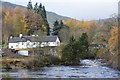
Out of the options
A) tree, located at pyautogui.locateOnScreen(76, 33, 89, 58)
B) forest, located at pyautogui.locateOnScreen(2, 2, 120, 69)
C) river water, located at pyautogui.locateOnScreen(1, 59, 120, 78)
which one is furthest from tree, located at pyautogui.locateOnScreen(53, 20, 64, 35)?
river water, located at pyautogui.locateOnScreen(1, 59, 120, 78)

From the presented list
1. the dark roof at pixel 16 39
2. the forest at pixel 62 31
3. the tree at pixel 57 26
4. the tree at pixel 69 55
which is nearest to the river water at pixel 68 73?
the forest at pixel 62 31

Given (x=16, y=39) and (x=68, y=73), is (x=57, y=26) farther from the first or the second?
(x=68, y=73)

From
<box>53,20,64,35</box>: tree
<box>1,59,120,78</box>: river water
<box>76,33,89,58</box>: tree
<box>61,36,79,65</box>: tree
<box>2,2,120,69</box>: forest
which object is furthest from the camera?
<box>53,20,64,35</box>: tree

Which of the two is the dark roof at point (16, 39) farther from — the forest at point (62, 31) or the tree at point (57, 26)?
the tree at point (57, 26)

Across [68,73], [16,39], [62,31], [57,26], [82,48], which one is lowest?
[68,73]

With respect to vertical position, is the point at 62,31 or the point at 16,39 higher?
the point at 62,31

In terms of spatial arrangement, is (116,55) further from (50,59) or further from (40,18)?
(40,18)

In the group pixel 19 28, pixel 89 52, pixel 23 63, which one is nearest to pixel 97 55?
pixel 89 52

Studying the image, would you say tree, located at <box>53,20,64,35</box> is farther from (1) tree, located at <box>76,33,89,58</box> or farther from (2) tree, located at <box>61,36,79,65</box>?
(2) tree, located at <box>61,36,79,65</box>

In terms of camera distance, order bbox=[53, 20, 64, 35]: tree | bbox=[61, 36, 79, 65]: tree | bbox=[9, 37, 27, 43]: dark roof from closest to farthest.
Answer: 1. bbox=[61, 36, 79, 65]: tree
2. bbox=[9, 37, 27, 43]: dark roof
3. bbox=[53, 20, 64, 35]: tree

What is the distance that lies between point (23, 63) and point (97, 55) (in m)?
5.40

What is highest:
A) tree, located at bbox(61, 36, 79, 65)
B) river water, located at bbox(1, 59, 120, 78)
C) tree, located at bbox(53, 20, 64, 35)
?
tree, located at bbox(53, 20, 64, 35)

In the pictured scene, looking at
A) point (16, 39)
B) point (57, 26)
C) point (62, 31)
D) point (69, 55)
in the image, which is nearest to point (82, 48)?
point (69, 55)

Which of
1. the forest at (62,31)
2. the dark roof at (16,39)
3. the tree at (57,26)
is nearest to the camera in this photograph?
the forest at (62,31)
